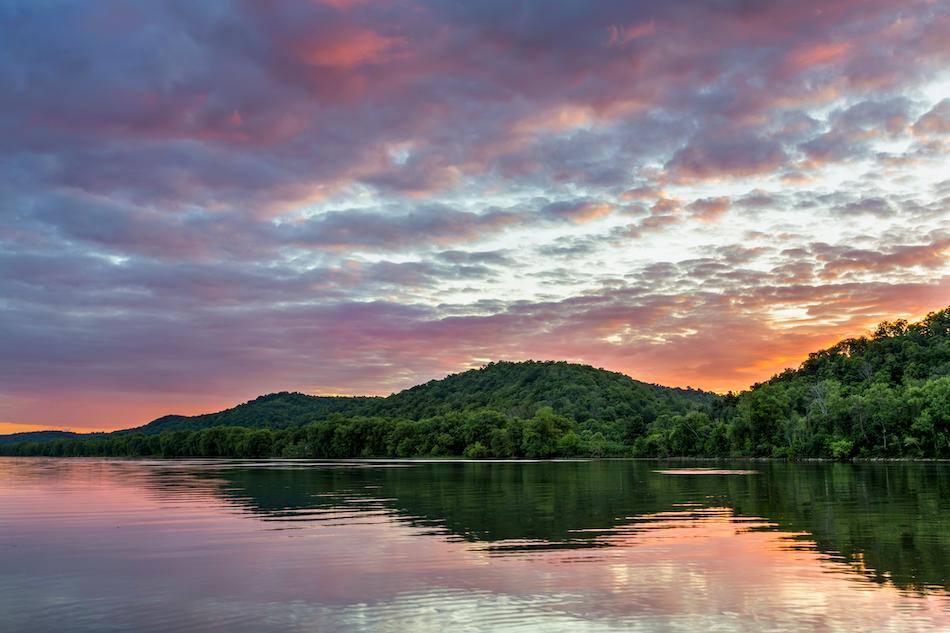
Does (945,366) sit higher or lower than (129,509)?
higher

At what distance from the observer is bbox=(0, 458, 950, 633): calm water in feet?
56.9

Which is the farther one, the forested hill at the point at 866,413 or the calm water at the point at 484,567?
the forested hill at the point at 866,413

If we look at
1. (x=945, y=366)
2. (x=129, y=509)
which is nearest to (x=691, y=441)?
(x=945, y=366)

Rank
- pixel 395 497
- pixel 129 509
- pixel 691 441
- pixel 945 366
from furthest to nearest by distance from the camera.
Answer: pixel 691 441 → pixel 945 366 → pixel 395 497 → pixel 129 509

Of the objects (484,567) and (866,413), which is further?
(866,413)

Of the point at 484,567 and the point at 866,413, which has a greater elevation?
the point at 866,413

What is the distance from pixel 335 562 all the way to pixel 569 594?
30.2 ft

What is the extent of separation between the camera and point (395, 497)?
179 feet

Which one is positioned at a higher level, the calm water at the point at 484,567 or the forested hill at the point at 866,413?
the forested hill at the point at 866,413

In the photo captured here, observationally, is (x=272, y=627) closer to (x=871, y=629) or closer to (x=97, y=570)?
(x=97, y=570)

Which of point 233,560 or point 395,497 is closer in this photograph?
point 233,560

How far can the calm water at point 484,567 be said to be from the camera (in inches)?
683

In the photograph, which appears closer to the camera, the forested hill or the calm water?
the calm water

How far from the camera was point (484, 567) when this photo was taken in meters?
23.4
